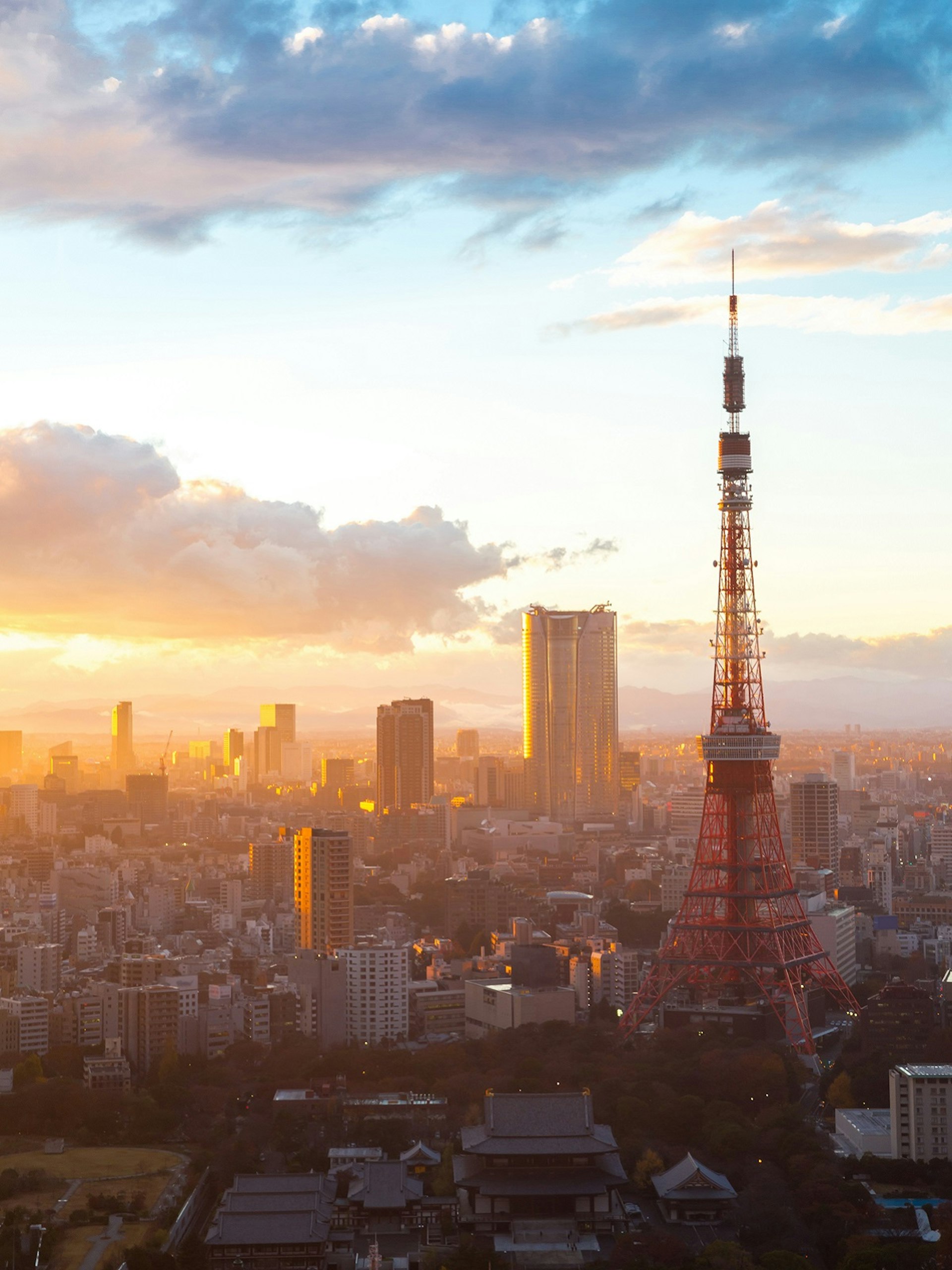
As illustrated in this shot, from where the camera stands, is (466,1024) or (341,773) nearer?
(466,1024)

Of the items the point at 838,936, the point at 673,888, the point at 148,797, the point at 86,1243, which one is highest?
the point at 148,797

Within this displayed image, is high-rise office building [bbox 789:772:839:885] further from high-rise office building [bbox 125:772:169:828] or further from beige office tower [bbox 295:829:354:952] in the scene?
high-rise office building [bbox 125:772:169:828]

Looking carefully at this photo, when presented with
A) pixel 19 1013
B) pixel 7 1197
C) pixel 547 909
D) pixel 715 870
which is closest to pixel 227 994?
pixel 19 1013

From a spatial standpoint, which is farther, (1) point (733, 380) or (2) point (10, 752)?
(2) point (10, 752)

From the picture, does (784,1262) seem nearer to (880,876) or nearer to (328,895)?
(328,895)

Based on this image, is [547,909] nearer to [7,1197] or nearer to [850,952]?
[850,952]

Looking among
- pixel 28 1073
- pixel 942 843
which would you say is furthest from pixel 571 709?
pixel 28 1073
